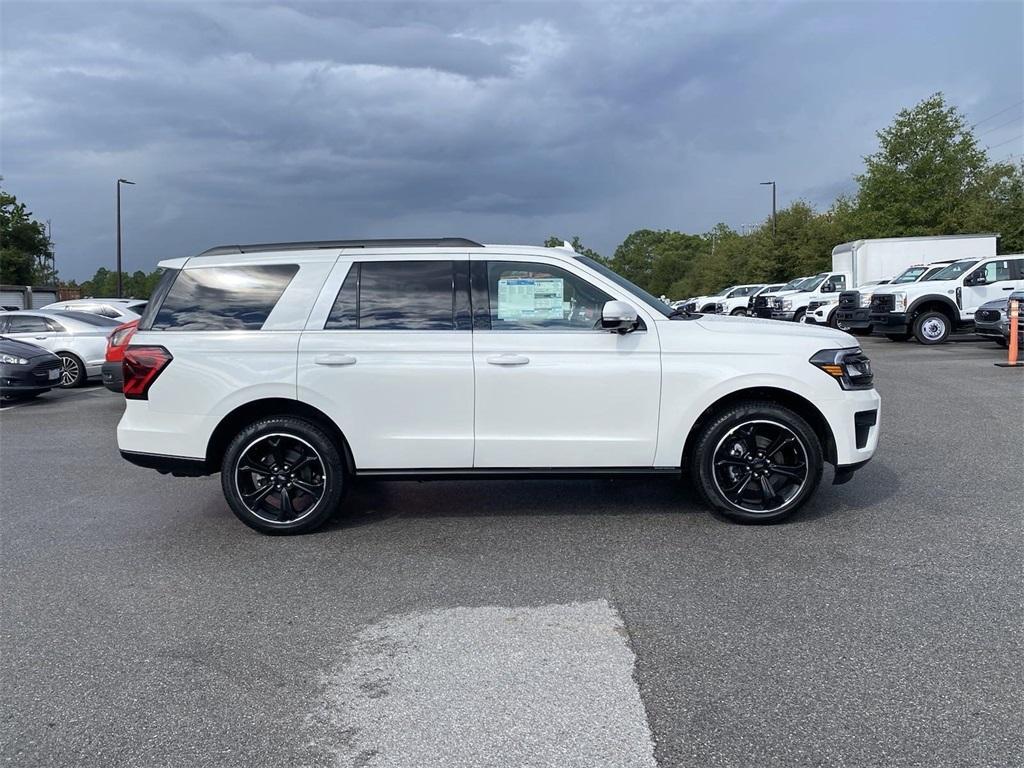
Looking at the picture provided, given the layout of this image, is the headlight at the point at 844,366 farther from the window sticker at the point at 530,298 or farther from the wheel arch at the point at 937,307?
the wheel arch at the point at 937,307

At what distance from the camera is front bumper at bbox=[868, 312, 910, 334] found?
1992cm

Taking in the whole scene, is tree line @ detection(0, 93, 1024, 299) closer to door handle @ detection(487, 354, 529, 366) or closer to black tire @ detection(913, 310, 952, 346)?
black tire @ detection(913, 310, 952, 346)

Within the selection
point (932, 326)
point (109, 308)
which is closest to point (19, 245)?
point (109, 308)

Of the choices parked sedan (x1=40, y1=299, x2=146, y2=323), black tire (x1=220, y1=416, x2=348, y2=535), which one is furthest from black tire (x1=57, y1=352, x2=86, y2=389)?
black tire (x1=220, y1=416, x2=348, y2=535)

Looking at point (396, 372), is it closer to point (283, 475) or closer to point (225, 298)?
point (283, 475)

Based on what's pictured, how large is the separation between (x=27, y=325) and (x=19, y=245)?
165 feet

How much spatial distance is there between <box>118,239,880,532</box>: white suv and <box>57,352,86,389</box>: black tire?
10.7 meters

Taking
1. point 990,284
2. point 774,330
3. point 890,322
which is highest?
point 990,284

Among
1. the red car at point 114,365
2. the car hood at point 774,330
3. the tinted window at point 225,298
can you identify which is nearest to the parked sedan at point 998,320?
the car hood at point 774,330

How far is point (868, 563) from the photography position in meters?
4.76

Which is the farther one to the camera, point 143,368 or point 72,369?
point 72,369

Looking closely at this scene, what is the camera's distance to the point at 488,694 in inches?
132

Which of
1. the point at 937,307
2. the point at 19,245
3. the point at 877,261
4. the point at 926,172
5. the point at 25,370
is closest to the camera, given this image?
the point at 25,370

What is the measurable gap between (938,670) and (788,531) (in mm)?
1958
